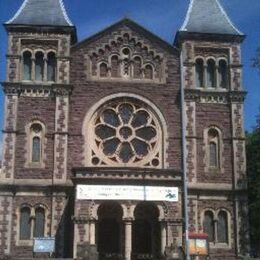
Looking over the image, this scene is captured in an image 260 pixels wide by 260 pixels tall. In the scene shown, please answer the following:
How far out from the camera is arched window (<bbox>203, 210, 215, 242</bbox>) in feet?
113

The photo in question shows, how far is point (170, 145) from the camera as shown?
35.7 m

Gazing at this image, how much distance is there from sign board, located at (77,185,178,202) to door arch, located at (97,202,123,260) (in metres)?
2.22

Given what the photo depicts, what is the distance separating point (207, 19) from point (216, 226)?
12810mm

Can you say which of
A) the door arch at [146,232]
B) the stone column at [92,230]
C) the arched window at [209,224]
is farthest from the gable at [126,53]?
the stone column at [92,230]

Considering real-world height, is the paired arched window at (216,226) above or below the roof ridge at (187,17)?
below

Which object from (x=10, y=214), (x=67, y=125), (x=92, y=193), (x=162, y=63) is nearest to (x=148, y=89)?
(x=162, y=63)

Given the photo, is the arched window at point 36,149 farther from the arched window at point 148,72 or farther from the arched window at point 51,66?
the arched window at point 148,72

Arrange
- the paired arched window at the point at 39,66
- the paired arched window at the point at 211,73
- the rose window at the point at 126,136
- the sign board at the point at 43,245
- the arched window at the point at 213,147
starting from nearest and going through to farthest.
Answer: the sign board at the point at 43,245 < the rose window at the point at 126,136 < the arched window at the point at 213,147 < the paired arched window at the point at 39,66 < the paired arched window at the point at 211,73

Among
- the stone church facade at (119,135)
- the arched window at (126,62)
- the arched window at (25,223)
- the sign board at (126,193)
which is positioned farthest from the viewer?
the arched window at (126,62)

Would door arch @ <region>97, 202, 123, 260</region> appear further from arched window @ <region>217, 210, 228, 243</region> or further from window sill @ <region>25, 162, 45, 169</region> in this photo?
arched window @ <region>217, 210, 228, 243</region>

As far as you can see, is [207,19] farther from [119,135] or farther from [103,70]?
[119,135]

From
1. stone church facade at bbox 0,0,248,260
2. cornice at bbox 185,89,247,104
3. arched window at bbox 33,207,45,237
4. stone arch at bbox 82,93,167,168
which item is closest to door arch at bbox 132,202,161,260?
stone church facade at bbox 0,0,248,260

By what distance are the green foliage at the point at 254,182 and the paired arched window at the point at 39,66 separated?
12327 millimetres

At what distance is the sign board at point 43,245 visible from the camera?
100 feet
